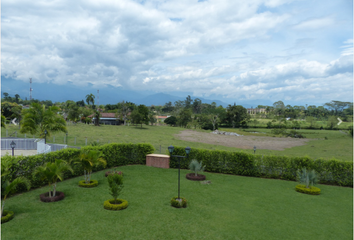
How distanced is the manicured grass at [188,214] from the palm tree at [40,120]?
9361mm

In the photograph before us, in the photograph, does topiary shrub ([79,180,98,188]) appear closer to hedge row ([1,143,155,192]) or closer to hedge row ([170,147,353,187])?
hedge row ([1,143,155,192])

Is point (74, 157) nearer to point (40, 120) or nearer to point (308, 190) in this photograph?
point (40, 120)

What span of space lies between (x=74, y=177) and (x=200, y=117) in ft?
234

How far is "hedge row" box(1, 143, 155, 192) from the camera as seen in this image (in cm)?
1130

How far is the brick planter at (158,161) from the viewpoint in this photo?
18.6 m

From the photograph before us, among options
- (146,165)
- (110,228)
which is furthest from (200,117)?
(110,228)

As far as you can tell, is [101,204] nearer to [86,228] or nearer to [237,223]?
[86,228]

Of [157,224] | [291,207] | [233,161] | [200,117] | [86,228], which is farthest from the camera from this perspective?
[200,117]

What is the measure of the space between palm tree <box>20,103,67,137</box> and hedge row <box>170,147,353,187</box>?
1209 cm

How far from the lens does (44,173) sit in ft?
33.0

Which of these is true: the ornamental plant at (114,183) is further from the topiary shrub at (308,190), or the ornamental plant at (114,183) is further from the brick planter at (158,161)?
the topiary shrub at (308,190)

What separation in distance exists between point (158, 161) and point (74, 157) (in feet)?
22.8

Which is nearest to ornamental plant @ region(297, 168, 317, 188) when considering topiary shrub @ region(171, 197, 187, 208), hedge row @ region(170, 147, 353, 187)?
hedge row @ region(170, 147, 353, 187)

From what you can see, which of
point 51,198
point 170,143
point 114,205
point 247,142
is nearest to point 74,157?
point 51,198
